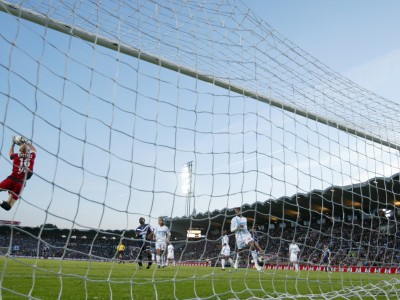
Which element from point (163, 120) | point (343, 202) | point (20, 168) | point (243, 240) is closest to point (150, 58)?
point (163, 120)

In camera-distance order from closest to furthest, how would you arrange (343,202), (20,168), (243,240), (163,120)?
(20,168) → (163,120) → (243,240) → (343,202)

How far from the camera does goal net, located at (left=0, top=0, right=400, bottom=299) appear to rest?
11.4 ft

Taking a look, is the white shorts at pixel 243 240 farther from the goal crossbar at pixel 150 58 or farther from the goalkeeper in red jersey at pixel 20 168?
the goalkeeper in red jersey at pixel 20 168

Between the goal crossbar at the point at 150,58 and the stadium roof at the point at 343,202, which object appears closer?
the goal crossbar at the point at 150,58

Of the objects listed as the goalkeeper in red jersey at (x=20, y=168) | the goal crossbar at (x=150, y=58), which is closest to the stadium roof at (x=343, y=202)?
the goal crossbar at (x=150, y=58)

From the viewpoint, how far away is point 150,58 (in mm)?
4688

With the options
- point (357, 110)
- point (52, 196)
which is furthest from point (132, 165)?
point (357, 110)

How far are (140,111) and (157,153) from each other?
449mm

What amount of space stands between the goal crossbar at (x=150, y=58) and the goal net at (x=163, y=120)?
0.05ft

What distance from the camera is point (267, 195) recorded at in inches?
208

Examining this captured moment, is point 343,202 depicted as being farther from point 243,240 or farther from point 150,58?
point 150,58

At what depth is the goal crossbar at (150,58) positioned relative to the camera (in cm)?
370

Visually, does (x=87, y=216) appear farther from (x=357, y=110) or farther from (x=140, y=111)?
(x=357, y=110)

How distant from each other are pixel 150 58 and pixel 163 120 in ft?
2.35
